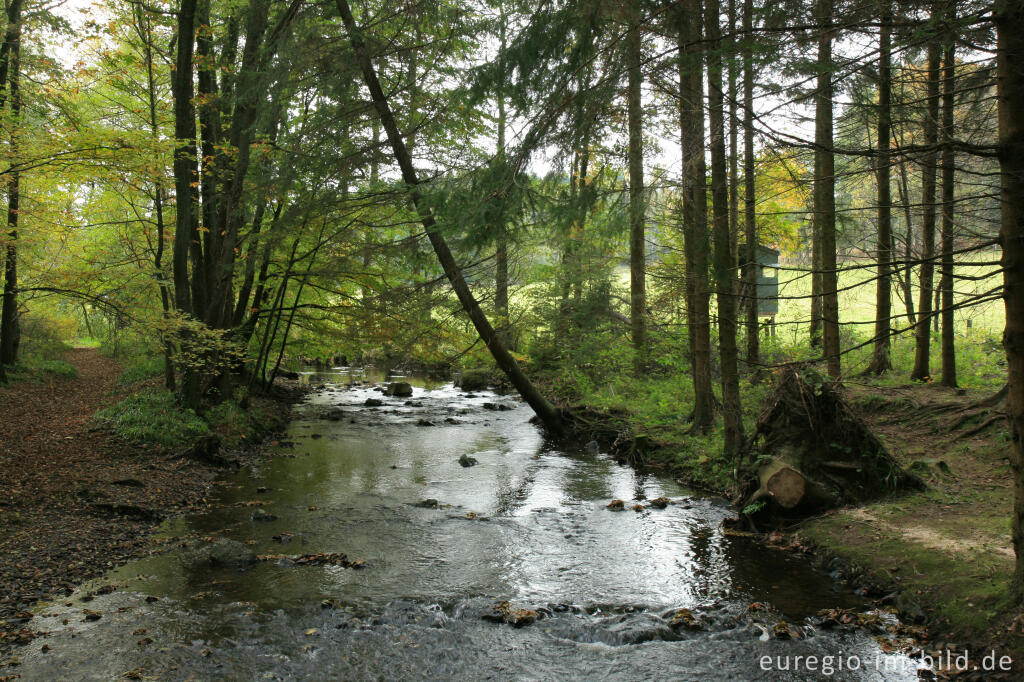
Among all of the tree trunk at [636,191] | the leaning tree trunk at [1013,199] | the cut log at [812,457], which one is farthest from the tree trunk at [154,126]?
the leaning tree trunk at [1013,199]

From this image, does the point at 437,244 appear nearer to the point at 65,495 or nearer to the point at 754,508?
the point at 65,495

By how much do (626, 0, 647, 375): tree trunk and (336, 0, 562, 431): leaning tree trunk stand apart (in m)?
2.70

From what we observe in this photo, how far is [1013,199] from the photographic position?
412 centimetres

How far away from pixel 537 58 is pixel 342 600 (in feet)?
17.3

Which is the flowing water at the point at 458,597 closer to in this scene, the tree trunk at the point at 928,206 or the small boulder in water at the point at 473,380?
the tree trunk at the point at 928,206

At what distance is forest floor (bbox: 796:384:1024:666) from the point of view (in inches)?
189

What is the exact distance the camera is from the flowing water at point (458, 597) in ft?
15.2

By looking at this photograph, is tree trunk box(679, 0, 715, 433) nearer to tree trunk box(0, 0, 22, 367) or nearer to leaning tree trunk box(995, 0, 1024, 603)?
leaning tree trunk box(995, 0, 1024, 603)

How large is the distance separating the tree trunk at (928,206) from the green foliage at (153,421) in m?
11.1

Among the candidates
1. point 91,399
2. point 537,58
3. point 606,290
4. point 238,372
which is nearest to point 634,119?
point 606,290

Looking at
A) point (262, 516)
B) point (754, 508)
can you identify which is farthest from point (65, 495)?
point (754, 508)

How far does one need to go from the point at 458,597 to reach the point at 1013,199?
5333 mm

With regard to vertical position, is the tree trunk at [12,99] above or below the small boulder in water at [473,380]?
above

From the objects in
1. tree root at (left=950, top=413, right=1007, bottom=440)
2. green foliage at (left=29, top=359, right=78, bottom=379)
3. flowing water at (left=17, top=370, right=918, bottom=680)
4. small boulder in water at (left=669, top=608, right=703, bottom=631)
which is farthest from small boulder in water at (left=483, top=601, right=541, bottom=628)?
green foliage at (left=29, top=359, right=78, bottom=379)
